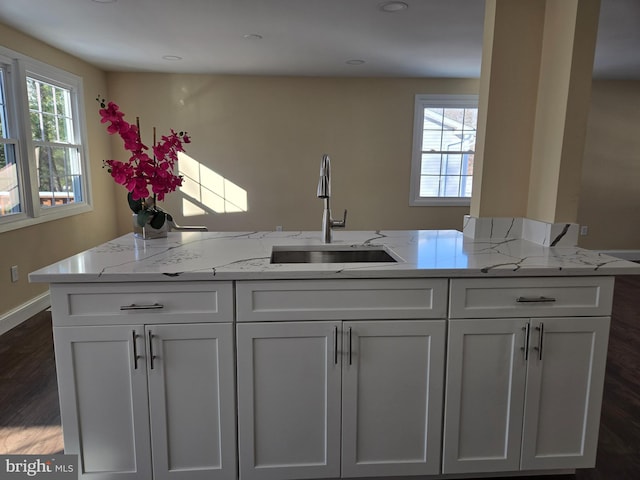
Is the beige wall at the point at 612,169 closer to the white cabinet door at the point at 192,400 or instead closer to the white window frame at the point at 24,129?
the white cabinet door at the point at 192,400

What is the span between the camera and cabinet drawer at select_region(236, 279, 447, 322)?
1461mm

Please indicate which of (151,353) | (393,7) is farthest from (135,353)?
(393,7)

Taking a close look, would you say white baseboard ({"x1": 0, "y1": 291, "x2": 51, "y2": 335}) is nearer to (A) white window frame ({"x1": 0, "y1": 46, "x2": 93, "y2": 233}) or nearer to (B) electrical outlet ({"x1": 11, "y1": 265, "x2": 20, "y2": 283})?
(B) electrical outlet ({"x1": 11, "y1": 265, "x2": 20, "y2": 283})

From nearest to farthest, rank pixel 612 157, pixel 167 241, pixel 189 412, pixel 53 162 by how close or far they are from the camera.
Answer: pixel 189 412 < pixel 167 241 < pixel 53 162 < pixel 612 157

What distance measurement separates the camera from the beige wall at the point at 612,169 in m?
5.39

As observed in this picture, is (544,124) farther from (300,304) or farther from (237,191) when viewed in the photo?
(237,191)

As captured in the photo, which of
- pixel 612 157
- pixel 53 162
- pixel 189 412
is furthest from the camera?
pixel 612 157

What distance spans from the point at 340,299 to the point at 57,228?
3.61m

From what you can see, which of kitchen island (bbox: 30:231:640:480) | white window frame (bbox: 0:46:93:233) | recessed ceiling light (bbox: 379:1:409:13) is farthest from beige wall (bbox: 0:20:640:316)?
kitchen island (bbox: 30:231:640:480)

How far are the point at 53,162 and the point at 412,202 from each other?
13.3ft

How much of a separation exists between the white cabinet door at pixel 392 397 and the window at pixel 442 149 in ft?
14.1

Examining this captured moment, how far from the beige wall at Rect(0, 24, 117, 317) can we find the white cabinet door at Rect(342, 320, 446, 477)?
9.99ft

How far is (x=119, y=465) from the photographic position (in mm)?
1521

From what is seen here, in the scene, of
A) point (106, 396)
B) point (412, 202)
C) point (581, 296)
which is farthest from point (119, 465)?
point (412, 202)
